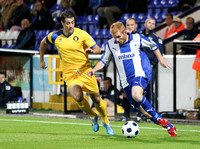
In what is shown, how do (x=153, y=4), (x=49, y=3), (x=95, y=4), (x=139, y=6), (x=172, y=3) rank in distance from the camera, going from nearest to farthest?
(x=172, y=3), (x=153, y=4), (x=139, y=6), (x=95, y=4), (x=49, y=3)

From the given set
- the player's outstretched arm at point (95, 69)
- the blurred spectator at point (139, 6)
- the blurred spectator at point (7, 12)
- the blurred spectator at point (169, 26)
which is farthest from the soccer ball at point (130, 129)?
the blurred spectator at point (7, 12)

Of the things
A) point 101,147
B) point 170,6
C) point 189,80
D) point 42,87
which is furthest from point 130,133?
point 170,6

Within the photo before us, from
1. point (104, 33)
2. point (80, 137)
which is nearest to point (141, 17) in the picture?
point (104, 33)

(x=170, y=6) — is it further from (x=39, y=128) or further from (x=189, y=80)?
(x=39, y=128)

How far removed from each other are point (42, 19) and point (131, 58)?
12858mm

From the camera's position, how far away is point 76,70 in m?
10.4

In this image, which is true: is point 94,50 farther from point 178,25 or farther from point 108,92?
point 178,25

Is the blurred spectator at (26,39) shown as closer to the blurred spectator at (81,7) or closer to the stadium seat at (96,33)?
the stadium seat at (96,33)

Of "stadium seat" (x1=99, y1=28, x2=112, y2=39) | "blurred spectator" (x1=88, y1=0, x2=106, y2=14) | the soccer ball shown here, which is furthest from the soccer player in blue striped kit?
"blurred spectator" (x1=88, y1=0, x2=106, y2=14)

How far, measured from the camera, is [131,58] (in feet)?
32.0

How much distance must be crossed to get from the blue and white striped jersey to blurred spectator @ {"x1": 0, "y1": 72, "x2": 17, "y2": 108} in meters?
7.06

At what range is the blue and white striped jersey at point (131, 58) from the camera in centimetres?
969

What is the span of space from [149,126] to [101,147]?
393 centimetres

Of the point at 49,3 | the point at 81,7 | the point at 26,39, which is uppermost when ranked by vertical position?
the point at 49,3
